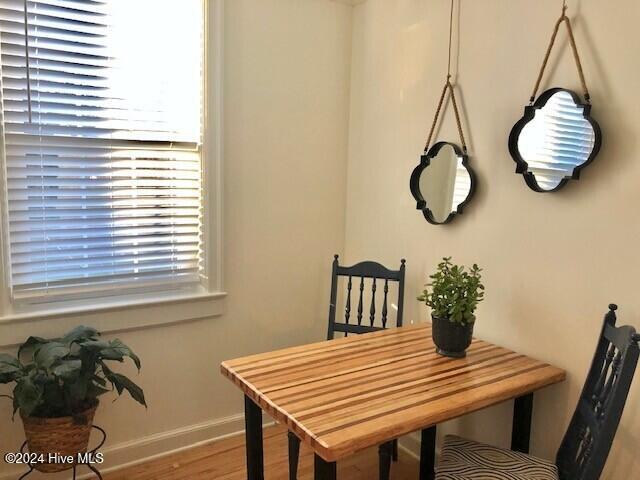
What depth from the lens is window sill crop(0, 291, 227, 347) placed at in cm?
214

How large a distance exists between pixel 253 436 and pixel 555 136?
1547 millimetres

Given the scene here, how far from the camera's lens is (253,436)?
1.84 meters

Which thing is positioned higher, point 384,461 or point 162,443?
point 384,461

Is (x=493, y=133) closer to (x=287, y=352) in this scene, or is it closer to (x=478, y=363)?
(x=478, y=363)

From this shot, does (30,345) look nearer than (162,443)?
Yes

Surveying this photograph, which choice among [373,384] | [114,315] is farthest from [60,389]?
[373,384]

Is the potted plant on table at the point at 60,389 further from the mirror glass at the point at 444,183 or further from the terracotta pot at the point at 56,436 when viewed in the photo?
the mirror glass at the point at 444,183

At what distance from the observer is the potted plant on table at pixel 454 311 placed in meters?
1.92

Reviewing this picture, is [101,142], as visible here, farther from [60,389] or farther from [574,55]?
[574,55]

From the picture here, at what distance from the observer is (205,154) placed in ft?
8.26

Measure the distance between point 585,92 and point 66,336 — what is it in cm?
220

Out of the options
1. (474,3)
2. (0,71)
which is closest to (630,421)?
(474,3)

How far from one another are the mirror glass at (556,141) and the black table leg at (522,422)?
813mm

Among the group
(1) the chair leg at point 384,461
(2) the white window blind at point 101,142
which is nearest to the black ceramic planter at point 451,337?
(1) the chair leg at point 384,461
